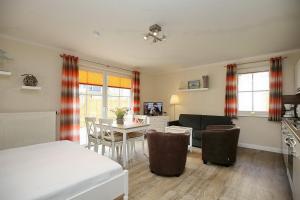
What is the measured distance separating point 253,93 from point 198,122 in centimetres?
161

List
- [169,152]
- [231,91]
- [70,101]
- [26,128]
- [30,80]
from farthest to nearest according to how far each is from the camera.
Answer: [231,91]
[70,101]
[30,80]
[26,128]
[169,152]

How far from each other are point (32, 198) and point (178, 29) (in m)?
2.71

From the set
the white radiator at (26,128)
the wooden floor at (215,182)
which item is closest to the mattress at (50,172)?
the wooden floor at (215,182)

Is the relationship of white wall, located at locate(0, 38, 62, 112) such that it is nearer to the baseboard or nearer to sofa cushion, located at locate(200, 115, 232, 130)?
sofa cushion, located at locate(200, 115, 232, 130)

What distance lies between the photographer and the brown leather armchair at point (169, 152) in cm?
253

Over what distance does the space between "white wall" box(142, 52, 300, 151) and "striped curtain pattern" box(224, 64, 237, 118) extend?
224mm

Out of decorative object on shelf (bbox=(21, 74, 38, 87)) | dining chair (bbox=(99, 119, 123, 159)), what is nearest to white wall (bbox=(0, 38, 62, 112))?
decorative object on shelf (bbox=(21, 74, 38, 87))

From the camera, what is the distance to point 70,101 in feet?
12.3

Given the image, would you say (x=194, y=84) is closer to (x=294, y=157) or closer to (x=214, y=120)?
(x=214, y=120)

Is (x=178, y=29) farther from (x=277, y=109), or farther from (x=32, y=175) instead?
(x=277, y=109)

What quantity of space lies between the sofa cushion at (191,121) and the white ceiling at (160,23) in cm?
183

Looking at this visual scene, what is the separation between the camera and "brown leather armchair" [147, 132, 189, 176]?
2527mm

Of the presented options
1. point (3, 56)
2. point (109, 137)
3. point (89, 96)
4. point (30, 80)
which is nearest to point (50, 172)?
point (109, 137)

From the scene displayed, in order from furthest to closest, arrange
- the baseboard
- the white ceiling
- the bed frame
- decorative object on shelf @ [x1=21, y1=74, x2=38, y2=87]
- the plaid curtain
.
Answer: the baseboard < the plaid curtain < decorative object on shelf @ [x1=21, y1=74, x2=38, y2=87] < the white ceiling < the bed frame
